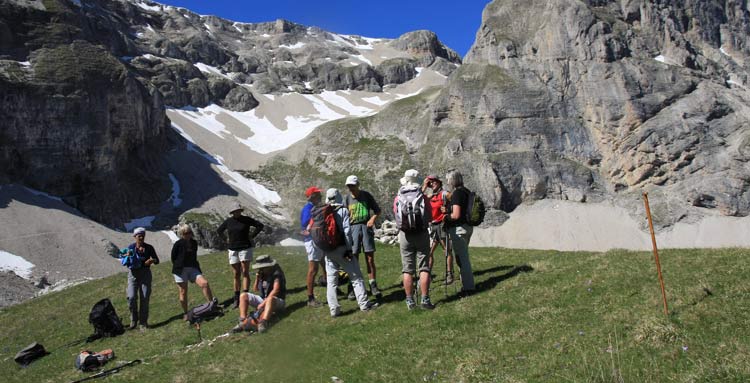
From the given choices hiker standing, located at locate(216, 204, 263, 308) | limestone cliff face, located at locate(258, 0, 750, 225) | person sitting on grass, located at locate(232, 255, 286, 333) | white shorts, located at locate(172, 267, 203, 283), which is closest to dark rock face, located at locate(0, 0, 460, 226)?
Answer: limestone cliff face, located at locate(258, 0, 750, 225)

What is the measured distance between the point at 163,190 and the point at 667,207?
119847 millimetres

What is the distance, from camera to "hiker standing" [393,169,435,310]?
11430 mm

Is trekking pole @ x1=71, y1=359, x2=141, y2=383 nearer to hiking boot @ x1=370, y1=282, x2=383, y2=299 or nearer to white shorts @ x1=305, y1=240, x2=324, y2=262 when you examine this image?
white shorts @ x1=305, y1=240, x2=324, y2=262

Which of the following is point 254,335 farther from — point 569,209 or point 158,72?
point 158,72

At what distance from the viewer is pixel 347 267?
12.4m

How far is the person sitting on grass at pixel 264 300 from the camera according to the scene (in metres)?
12.2

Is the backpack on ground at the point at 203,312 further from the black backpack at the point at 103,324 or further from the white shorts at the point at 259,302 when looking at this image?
the black backpack at the point at 103,324

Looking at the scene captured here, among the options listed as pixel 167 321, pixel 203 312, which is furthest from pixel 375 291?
pixel 167 321

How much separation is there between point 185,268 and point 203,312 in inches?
80.0

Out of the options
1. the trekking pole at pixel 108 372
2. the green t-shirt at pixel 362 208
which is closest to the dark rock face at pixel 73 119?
the trekking pole at pixel 108 372

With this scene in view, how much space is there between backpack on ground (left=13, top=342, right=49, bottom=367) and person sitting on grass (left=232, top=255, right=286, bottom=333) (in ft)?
24.6

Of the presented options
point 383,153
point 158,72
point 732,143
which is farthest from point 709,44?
point 158,72

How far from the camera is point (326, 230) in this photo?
39.9ft

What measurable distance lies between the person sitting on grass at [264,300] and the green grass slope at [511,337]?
334 millimetres
